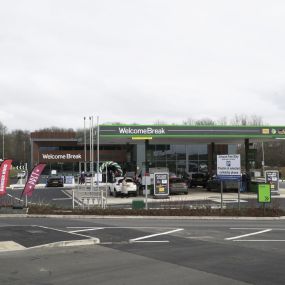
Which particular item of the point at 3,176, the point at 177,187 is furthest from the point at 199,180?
the point at 3,176

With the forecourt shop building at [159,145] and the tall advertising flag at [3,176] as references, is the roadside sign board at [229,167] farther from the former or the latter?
the forecourt shop building at [159,145]

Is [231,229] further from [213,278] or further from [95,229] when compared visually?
[213,278]

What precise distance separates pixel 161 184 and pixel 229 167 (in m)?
9.82

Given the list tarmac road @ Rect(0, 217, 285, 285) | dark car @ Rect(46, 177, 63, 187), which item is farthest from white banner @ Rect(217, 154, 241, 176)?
dark car @ Rect(46, 177, 63, 187)

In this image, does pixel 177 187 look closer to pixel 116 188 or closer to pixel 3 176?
pixel 116 188

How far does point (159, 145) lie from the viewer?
61344 mm

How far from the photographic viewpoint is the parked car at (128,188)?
116 feet

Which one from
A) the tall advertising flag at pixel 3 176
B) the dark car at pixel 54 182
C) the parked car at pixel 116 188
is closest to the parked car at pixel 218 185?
the parked car at pixel 116 188

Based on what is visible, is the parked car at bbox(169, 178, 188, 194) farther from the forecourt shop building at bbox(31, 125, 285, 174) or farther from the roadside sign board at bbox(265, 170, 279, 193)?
the roadside sign board at bbox(265, 170, 279, 193)

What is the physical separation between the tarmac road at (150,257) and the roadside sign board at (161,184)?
1647 cm

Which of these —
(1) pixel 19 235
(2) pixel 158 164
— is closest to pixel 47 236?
(1) pixel 19 235

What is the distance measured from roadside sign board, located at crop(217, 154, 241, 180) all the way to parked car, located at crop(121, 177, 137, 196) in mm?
11923

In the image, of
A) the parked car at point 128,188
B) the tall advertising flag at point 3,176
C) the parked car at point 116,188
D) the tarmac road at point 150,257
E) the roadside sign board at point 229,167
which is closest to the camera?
the tarmac road at point 150,257

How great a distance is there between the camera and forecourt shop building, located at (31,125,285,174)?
3644 centimetres
